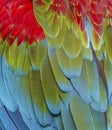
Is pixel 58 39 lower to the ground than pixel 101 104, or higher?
higher

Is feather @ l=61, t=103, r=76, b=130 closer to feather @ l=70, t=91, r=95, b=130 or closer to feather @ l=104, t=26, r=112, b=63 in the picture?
feather @ l=70, t=91, r=95, b=130

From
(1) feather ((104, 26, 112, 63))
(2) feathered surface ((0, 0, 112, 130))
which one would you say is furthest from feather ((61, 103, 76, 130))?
(1) feather ((104, 26, 112, 63))

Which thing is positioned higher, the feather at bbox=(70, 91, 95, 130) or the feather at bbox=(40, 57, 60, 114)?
the feather at bbox=(40, 57, 60, 114)

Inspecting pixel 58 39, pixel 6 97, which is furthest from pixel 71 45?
pixel 6 97

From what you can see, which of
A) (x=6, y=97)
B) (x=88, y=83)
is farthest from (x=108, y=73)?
(x=6, y=97)

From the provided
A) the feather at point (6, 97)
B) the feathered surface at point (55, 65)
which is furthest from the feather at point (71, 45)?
the feather at point (6, 97)

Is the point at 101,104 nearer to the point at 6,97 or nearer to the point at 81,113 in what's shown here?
the point at 81,113

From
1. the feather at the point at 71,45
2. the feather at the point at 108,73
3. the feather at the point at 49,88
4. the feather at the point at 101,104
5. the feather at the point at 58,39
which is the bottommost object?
the feather at the point at 101,104

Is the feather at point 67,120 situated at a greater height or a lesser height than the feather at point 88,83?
lesser

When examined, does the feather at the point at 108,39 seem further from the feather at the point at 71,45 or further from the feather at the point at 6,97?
the feather at the point at 6,97

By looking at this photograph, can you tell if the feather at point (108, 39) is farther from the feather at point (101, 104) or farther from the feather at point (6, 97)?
the feather at point (6, 97)
